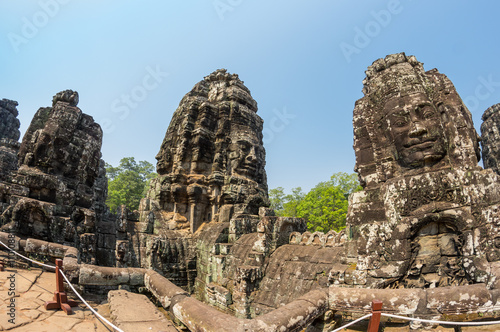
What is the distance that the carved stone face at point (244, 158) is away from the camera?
14539mm

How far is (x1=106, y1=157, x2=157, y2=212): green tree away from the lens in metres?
34.5

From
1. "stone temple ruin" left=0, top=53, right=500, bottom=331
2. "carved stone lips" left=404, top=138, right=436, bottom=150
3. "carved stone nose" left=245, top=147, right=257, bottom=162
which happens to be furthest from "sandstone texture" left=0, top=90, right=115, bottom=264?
"carved stone lips" left=404, top=138, right=436, bottom=150

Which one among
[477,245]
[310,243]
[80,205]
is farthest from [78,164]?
[477,245]

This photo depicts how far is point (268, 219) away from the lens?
8.90 meters

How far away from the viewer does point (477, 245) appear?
3898 mm

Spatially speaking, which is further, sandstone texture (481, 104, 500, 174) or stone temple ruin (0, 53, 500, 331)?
sandstone texture (481, 104, 500, 174)

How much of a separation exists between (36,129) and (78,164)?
77.9 inches

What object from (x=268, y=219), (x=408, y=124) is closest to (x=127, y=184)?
(x=268, y=219)

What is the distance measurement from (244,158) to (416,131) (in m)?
10.5

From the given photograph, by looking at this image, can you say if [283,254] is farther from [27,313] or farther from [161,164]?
[161,164]

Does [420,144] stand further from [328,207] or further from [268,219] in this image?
[328,207]

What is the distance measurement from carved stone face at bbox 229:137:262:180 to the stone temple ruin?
0.22 feet

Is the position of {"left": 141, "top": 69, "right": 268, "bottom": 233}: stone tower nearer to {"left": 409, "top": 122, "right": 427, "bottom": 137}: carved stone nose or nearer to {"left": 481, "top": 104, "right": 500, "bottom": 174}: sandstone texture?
{"left": 409, "top": 122, "right": 427, "bottom": 137}: carved stone nose

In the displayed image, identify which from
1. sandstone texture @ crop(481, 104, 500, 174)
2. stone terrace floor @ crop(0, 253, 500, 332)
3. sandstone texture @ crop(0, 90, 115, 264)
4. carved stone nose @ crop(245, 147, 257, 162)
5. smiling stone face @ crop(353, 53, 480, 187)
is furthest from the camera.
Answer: sandstone texture @ crop(481, 104, 500, 174)
